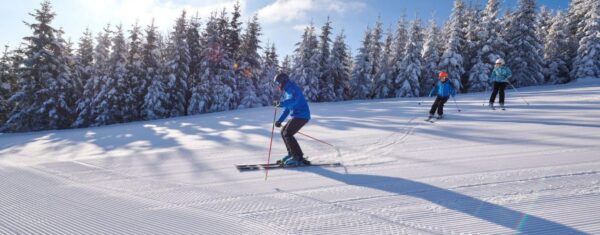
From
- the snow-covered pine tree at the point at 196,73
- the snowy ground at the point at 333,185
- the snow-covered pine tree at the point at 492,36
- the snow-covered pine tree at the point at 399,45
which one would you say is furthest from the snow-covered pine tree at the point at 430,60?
the snowy ground at the point at 333,185

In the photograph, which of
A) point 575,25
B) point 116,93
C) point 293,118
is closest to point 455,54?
point 575,25

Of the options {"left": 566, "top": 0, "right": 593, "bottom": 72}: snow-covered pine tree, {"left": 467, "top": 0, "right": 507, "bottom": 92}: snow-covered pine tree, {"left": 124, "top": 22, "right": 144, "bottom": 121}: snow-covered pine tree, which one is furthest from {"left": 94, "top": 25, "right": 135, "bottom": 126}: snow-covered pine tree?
{"left": 566, "top": 0, "right": 593, "bottom": 72}: snow-covered pine tree

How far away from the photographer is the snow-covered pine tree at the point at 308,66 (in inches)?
1502

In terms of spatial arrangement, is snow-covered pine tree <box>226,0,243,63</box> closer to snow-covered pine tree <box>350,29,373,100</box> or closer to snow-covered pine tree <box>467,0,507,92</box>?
snow-covered pine tree <box>350,29,373,100</box>

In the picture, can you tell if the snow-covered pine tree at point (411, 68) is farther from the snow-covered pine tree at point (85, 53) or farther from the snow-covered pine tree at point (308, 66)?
the snow-covered pine tree at point (85, 53)

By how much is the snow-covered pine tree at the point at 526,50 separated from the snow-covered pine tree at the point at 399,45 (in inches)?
435

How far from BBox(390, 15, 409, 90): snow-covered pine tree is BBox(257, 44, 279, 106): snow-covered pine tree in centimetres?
1336

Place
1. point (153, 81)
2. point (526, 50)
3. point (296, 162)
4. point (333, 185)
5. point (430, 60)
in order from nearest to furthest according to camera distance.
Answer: point (333, 185)
point (296, 162)
point (153, 81)
point (526, 50)
point (430, 60)

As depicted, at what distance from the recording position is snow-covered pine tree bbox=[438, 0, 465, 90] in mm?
37625

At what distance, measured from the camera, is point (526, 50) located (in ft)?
128

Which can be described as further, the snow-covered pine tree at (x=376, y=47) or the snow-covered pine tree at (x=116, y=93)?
the snow-covered pine tree at (x=376, y=47)

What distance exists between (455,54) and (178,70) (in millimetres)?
27064

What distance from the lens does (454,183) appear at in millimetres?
5172

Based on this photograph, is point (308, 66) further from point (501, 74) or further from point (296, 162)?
point (296, 162)
